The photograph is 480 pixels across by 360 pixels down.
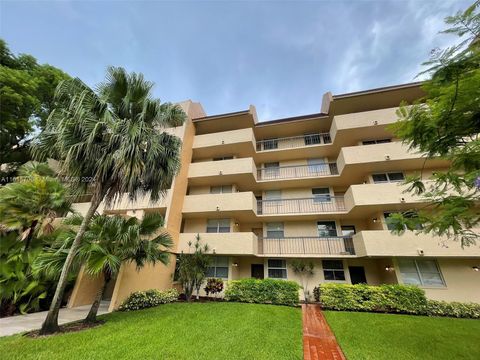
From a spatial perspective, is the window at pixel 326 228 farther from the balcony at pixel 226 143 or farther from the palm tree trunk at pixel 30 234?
the palm tree trunk at pixel 30 234

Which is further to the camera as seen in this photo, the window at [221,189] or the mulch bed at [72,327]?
the window at [221,189]

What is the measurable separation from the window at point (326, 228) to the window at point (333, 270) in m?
1.79

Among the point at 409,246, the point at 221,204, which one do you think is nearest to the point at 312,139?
the point at 221,204

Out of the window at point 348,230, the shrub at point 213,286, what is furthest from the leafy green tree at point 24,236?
the window at point 348,230

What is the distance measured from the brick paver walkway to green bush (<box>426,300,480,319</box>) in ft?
17.5

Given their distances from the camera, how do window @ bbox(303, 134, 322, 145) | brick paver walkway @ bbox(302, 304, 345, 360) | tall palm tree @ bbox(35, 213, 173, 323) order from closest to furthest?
brick paver walkway @ bbox(302, 304, 345, 360) → tall palm tree @ bbox(35, 213, 173, 323) → window @ bbox(303, 134, 322, 145)

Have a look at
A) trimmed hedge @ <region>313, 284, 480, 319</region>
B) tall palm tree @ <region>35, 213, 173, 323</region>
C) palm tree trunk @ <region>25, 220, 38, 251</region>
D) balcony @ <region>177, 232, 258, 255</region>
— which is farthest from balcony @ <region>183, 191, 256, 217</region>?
palm tree trunk @ <region>25, 220, 38, 251</region>

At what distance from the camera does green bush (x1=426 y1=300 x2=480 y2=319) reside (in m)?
8.87

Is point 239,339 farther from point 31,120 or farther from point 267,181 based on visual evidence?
point 31,120

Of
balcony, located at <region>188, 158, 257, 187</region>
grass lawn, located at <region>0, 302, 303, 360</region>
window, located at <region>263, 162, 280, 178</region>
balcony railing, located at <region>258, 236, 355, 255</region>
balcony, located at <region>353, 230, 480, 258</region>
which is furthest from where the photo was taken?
window, located at <region>263, 162, 280, 178</region>

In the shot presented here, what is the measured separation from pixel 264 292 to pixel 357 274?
6592mm

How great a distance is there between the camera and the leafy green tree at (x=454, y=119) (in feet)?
12.0

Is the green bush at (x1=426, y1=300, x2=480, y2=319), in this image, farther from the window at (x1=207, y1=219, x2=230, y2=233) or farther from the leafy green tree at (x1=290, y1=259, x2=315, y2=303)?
the window at (x1=207, y1=219, x2=230, y2=233)

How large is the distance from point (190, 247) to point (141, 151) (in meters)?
8.05
